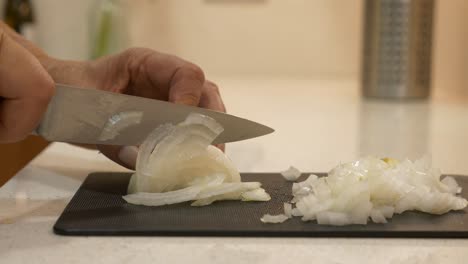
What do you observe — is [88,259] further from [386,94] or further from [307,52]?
[307,52]

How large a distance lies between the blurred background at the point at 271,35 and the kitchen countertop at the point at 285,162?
107 millimetres

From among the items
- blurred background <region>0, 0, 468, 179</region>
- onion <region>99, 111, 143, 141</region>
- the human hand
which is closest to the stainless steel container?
blurred background <region>0, 0, 468, 179</region>

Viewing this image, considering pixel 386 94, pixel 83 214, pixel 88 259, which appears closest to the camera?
pixel 88 259

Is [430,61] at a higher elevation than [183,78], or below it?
below

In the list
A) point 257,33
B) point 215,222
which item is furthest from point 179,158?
point 257,33

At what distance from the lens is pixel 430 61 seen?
5.97 feet

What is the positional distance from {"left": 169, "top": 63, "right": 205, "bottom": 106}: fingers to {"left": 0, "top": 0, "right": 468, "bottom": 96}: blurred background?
1150 millimetres

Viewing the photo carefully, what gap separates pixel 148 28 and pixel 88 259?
5.27 feet

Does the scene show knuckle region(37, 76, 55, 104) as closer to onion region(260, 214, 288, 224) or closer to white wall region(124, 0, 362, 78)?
onion region(260, 214, 288, 224)

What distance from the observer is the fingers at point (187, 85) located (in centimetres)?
102

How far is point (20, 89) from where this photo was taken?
746 millimetres

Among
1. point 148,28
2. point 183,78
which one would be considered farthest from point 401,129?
point 148,28

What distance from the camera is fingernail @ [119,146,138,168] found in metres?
0.99

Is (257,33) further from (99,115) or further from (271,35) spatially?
(99,115)
